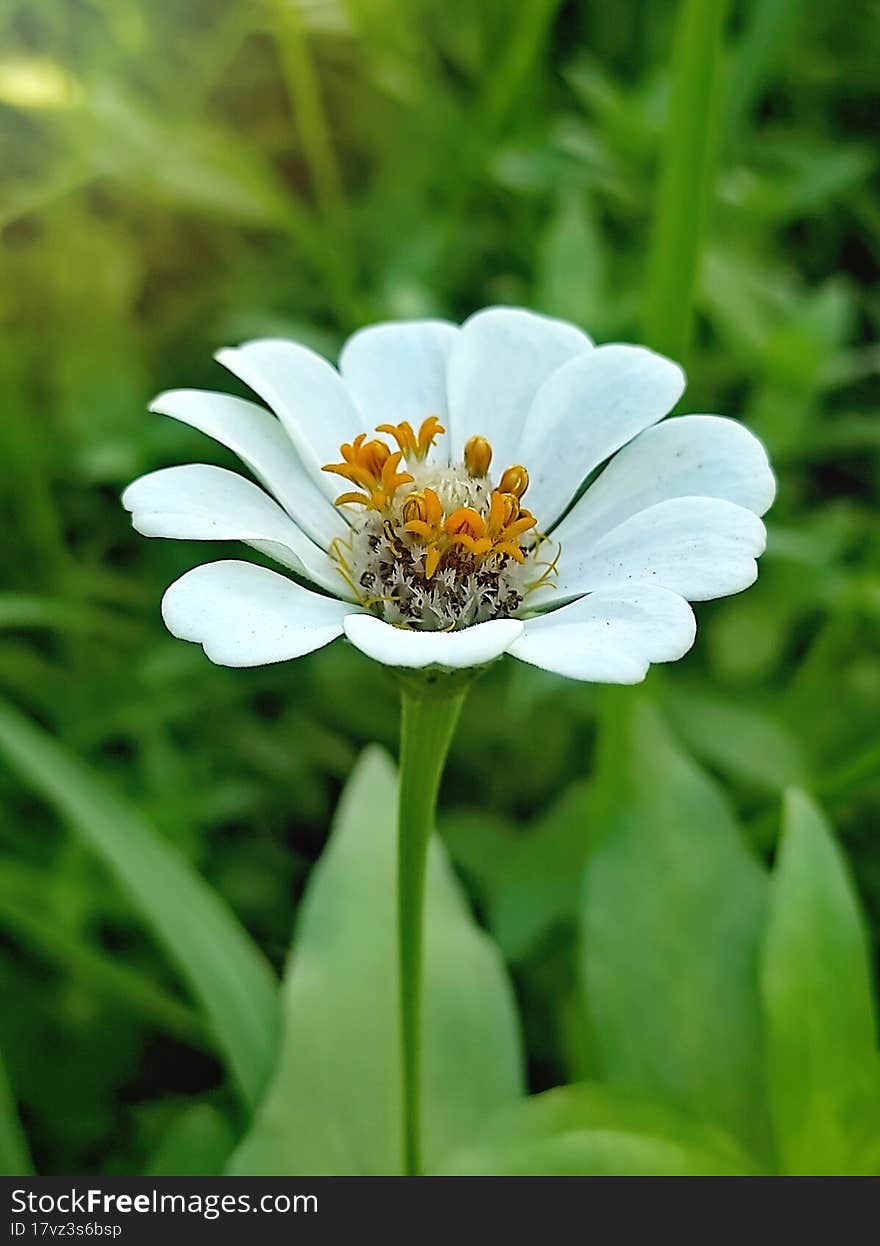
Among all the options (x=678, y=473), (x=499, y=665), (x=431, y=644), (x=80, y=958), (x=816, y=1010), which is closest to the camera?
(x=431, y=644)

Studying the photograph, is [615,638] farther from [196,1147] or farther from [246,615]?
[196,1147]

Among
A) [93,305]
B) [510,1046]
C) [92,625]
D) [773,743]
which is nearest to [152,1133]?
[510,1046]

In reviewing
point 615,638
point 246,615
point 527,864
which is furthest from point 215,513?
point 527,864

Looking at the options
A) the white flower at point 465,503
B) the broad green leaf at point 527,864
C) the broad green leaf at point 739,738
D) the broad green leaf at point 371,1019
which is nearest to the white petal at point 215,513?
the white flower at point 465,503

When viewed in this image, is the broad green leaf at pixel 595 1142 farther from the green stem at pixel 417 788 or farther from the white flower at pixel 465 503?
the white flower at pixel 465 503
